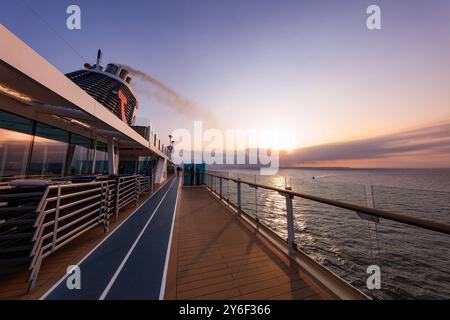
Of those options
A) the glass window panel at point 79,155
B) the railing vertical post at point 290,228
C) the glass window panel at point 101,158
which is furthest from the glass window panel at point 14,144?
the railing vertical post at point 290,228

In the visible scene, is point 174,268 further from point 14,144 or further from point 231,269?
point 14,144

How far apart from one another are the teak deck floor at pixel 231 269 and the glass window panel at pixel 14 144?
18.6 ft

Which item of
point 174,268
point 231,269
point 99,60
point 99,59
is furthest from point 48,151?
point 99,59

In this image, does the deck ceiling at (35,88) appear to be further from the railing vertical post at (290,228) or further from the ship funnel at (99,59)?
the ship funnel at (99,59)

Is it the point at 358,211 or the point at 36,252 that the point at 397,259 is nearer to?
the point at 358,211

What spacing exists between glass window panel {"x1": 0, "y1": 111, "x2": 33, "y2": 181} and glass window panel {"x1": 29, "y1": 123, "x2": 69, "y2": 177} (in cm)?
28

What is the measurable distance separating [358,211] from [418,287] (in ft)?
21.8

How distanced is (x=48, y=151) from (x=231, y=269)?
8.18 m

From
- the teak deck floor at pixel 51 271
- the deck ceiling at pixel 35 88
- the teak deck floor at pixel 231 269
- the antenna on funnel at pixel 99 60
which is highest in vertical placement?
the antenna on funnel at pixel 99 60

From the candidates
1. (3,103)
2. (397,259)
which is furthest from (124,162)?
(397,259)

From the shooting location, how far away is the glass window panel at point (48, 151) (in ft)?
20.8

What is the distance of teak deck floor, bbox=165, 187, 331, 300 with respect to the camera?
2256 millimetres

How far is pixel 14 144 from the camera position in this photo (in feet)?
18.3

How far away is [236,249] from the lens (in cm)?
348
